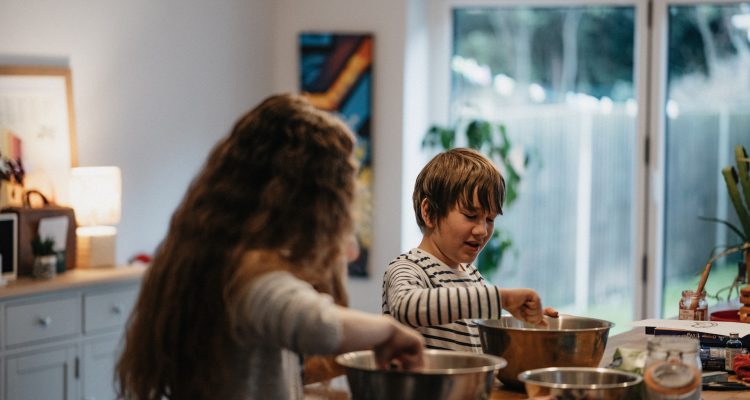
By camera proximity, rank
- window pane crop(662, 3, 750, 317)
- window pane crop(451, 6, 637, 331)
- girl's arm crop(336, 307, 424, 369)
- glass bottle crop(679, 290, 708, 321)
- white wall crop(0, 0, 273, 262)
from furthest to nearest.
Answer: window pane crop(451, 6, 637, 331) → window pane crop(662, 3, 750, 317) → white wall crop(0, 0, 273, 262) → glass bottle crop(679, 290, 708, 321) → girl's arm crop(336, 307, 424, 369)

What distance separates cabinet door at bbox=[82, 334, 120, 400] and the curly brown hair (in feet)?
8.12

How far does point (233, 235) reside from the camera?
1.45 m

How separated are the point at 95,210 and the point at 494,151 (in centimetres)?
181

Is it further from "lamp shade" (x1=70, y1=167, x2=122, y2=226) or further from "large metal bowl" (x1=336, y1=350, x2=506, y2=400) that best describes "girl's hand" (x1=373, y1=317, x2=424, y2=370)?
"lamp shade" (x1=70, y1=167, x2=122, y2=226)

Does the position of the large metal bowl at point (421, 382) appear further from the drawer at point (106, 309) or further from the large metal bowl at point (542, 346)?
the drawer at point (106, 309)

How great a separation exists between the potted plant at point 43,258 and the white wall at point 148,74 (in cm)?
54

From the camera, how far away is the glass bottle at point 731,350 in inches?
83.1

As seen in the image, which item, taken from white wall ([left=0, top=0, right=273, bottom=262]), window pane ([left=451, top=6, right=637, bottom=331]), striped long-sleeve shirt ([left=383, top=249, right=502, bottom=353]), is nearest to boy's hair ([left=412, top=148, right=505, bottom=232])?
striped long-sleeve shirt ([left=383, top=249, right=502, bottom=353])

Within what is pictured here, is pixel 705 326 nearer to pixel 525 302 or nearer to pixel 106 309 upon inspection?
pixel 525 302

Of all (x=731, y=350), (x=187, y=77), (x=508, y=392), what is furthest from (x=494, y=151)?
(x=508, y=392)

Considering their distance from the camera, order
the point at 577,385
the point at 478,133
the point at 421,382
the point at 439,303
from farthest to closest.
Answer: the point at 478,133, the point at 439,303, the point at 577,385, the point at 421,382

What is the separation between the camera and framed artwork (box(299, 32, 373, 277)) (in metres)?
5.01

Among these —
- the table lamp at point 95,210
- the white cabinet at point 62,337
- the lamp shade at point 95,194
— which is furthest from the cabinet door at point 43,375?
the lamp shade at point 95,194

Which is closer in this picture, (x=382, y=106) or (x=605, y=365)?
(x=605, y=365)
